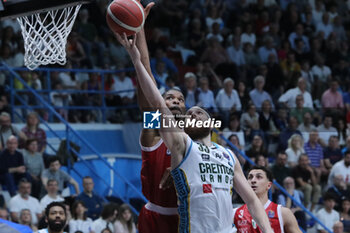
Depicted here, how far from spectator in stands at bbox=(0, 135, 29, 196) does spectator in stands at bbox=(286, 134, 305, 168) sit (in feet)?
15.0

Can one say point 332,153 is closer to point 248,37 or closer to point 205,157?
point 248,37

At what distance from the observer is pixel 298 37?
15734 mm

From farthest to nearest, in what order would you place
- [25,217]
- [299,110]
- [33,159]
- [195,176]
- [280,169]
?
[299,110], [280,169], [33,159], [25,217], [195,176]

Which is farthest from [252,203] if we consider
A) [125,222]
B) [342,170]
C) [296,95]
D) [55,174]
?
[296,95]

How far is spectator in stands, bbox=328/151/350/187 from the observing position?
38.0 feet

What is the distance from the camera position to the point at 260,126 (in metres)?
12.2

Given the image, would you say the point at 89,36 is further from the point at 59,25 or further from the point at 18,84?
the point at 59,25

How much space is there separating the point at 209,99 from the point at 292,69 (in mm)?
3198

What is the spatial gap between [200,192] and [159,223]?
0.69 meters

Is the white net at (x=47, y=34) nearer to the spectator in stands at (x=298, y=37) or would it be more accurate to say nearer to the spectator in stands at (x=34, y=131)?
the spectator in stands at (x=34, y=131)

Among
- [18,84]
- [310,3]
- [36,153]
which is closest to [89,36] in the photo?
[18,84]

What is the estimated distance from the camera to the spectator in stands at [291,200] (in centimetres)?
1038

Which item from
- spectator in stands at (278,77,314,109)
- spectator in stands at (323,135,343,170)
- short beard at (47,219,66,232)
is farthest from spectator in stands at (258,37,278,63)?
short beard at (47,219,66,232)

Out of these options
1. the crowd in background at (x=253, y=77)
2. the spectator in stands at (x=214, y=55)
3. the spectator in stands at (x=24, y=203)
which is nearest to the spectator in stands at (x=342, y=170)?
the crowd in background at (x=253, y=77)
